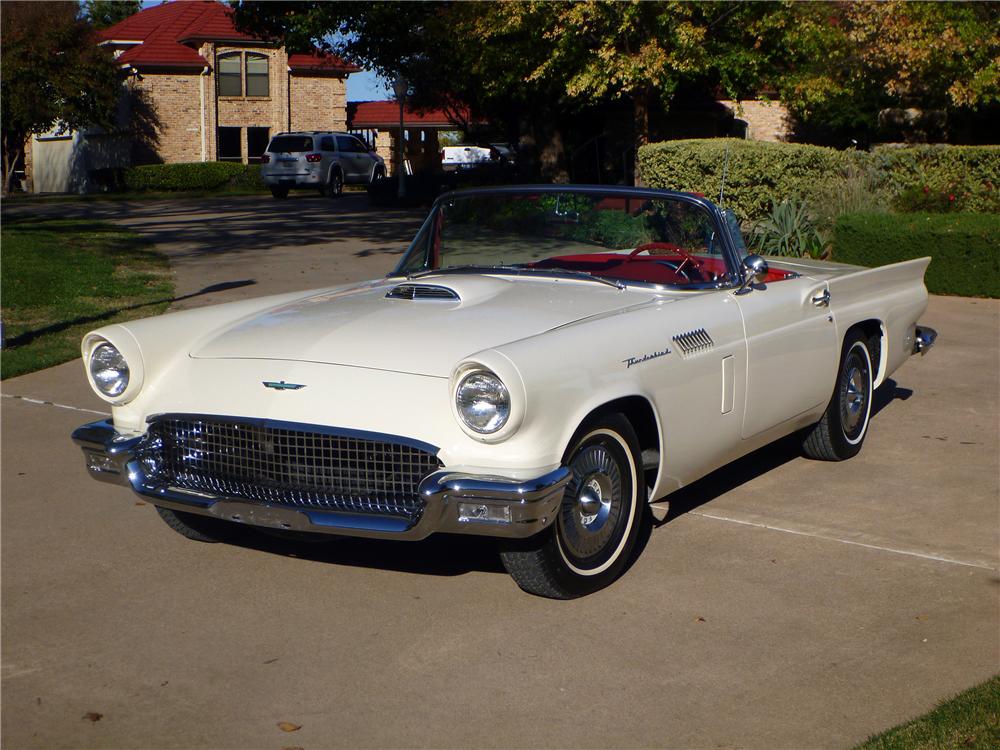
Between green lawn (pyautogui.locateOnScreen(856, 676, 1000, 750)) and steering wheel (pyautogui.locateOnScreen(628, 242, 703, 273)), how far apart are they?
8.12ft

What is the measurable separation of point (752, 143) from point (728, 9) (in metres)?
2.79

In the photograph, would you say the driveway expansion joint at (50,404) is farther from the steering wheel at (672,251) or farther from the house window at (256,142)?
the house window at (256,142)

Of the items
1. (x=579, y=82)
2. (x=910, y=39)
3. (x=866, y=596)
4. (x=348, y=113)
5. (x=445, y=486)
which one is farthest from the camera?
(x=348, y=113)

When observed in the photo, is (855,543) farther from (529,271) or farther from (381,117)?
(381,117)

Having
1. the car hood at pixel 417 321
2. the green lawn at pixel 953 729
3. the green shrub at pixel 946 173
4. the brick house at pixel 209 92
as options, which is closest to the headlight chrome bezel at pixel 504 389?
the car hood at pixel 417 321

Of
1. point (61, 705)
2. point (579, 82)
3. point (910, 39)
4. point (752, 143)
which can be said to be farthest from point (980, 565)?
point (910, 39)

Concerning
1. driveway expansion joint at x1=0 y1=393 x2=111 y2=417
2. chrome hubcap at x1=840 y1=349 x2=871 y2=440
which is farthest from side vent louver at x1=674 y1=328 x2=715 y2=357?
driveway expansion joint at x1=0 y1=393 x2=111 y2=417

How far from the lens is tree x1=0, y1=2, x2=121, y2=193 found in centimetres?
3859

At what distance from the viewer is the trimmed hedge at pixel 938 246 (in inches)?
515

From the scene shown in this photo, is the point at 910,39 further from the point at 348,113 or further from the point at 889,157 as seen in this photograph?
the point at 348,113

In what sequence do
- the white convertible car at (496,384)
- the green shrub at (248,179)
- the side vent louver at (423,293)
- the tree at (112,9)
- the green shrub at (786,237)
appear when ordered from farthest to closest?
the tree at (112,9) → the green shrub at (248,179) → the green shrub at (786,237) → the side vent louver at (423,293) → the white convertible car at (496,384)

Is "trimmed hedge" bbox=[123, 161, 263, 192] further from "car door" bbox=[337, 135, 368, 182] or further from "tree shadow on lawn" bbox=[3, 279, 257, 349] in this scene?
"tree shadow on lawn" bbox=[3, 279, 257, 349]

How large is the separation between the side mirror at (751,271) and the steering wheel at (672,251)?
218 mm

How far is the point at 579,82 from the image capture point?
1783cm
